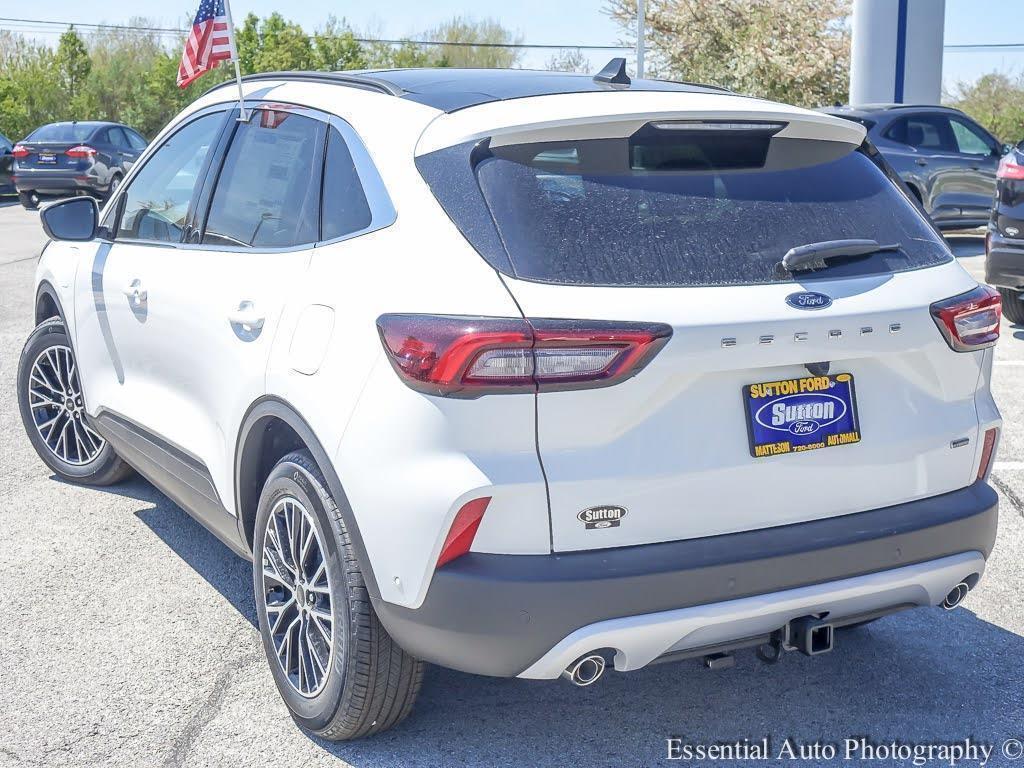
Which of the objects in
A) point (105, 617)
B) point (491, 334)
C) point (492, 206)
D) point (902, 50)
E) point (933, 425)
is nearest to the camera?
point (491, 334)

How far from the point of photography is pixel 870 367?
2.96 metres

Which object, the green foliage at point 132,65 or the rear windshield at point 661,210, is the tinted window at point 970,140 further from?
the green foliage at point 132,65

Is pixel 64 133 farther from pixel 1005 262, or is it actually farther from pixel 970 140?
pixel 1005 262

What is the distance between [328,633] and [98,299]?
85.3 inches

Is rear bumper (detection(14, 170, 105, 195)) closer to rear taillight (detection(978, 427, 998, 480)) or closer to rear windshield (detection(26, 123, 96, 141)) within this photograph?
rear windshield (detection(26, 123, 96, 141))

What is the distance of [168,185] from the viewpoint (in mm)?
4500

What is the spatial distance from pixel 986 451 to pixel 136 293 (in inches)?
114

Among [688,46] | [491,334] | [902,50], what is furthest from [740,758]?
[688,46]

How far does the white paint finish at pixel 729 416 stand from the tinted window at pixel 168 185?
6.51 ft

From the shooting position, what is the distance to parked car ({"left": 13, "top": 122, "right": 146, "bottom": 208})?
846 inches

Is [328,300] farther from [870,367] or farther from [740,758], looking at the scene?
[740,758]

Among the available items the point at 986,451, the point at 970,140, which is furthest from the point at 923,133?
the point at 986,451

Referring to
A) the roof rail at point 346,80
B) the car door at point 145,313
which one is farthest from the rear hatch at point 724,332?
the car door at point 145,313

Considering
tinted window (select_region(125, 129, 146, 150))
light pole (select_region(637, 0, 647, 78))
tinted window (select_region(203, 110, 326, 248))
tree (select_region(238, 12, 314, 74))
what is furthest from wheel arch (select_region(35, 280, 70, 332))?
tree (select_region(238, 12, 314, 74))
